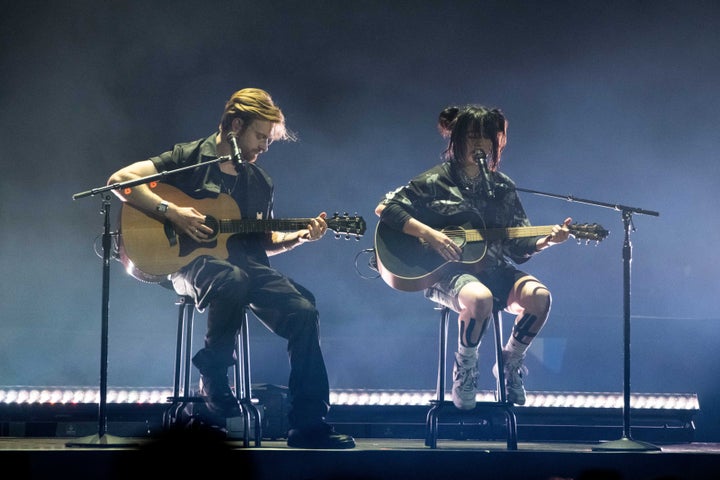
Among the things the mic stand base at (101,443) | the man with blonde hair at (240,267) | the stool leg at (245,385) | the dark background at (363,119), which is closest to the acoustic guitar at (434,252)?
the man with blonde hair at (240,267)

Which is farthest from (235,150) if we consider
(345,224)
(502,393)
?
(502,393)

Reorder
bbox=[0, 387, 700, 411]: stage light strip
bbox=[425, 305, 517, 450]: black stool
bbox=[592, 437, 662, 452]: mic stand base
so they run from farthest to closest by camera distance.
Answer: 1. bbox=[0, 387, 700, 411]: stage light strip
2. bbox=[425, 305, 517, 450]: black stool
3. bbox=[592, 437, 662, 452]: mic stand base

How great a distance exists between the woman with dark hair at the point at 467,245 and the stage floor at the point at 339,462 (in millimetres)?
468

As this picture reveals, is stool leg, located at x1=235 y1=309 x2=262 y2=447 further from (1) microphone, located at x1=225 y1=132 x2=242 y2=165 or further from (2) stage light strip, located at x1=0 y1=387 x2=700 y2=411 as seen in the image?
(1) microphone, located at x1=225 y1=132 x2=242 y2=165

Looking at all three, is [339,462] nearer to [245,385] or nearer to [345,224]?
[245,385]

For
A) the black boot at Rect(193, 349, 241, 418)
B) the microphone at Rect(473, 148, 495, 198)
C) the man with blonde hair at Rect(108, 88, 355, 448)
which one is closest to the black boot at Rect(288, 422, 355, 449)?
the man with blonde hair at Rect(108, 88, 355, 448)

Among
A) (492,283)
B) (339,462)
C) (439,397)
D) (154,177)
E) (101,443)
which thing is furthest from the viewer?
(492,283)

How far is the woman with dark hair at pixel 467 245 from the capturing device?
4.54 m

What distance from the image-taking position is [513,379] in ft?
15.5

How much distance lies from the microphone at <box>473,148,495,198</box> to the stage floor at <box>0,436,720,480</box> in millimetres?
1183

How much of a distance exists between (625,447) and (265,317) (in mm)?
1731

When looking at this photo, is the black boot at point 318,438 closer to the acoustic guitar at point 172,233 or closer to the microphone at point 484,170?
the acoustic guitar at point 172,233

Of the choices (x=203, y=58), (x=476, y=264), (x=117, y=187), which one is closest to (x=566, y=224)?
(x=476, y=264)

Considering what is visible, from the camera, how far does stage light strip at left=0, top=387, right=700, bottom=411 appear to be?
204 inches
